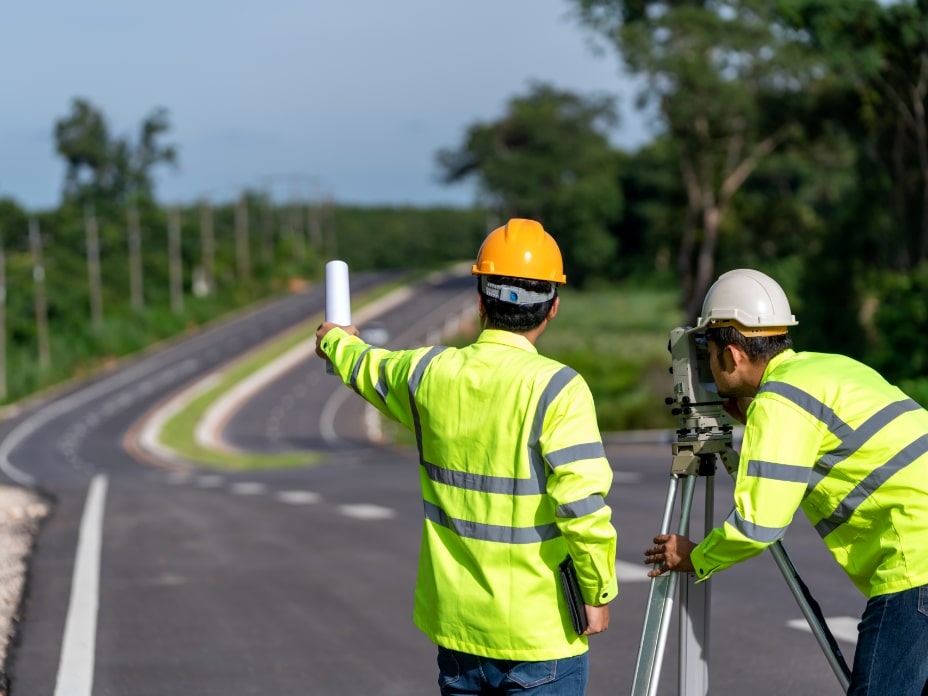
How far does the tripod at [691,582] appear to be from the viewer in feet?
14.0

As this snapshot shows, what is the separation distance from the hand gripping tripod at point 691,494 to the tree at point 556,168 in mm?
97909

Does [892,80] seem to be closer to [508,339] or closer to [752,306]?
[752,306]

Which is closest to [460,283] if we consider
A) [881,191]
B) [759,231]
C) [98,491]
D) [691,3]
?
[759,231]

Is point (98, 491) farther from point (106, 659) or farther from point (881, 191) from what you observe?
point (881, 191)

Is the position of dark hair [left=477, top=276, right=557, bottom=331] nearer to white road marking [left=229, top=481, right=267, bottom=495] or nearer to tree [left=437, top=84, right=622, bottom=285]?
white road marking [left=229, top=481, right=267, bottom=495]

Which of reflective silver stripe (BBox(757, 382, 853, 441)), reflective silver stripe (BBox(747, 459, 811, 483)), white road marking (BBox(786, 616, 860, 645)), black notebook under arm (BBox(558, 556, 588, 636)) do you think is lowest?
white road marking (BBox(786, 616, 860, 645))

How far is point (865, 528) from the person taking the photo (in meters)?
4.04

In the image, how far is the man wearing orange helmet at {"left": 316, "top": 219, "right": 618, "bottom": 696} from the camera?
391 cm

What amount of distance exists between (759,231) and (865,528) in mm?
68272

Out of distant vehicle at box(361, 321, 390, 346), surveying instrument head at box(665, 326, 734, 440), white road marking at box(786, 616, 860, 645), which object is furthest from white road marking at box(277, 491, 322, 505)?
surveying instrument head at box(665, 326, 734, 440)

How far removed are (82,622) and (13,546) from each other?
493cm

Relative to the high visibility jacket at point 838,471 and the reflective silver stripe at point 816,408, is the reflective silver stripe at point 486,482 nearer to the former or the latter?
the high visibility jacket at point 838,471

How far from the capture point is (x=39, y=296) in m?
91.6

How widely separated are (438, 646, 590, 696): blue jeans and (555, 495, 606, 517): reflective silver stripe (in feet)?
1.47
